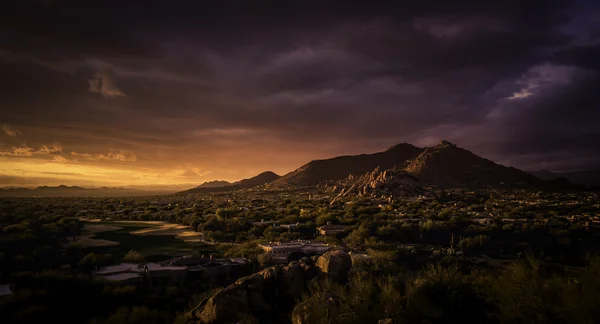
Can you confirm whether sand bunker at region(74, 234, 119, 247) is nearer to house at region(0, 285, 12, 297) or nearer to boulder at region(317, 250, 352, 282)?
house at region(0, 285, 12, 297)

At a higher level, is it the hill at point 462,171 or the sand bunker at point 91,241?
the hill at point 462,171

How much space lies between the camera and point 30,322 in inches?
553

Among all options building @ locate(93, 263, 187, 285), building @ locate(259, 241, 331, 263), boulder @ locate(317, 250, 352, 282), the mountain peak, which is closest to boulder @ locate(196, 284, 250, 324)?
boulder @ locate(317, 250, 352, 282)

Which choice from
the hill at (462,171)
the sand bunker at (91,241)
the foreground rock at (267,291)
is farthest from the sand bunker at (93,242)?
the hill at (462,171)

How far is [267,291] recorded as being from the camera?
1521 centimetres

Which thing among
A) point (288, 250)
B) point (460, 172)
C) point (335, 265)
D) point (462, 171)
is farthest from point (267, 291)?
point (462, 171)

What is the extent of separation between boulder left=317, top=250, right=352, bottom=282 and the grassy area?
14976mm

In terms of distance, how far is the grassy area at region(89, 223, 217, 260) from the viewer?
2841 centimetres

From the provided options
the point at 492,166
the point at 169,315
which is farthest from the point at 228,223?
the point at 492,166

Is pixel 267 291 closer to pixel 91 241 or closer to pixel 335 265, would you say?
pixel 335 265

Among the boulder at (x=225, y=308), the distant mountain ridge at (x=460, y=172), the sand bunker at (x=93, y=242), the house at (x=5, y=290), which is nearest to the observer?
the boulder at (x=225, y=308)

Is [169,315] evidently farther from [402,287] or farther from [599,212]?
[599,212]

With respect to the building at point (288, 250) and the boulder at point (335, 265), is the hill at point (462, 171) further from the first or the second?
the boulder at point (335, 265)

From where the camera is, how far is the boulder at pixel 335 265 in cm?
1561
